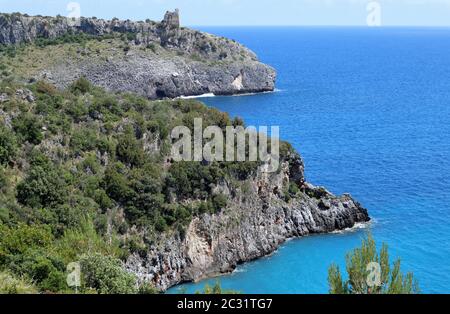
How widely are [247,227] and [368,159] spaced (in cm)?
3041

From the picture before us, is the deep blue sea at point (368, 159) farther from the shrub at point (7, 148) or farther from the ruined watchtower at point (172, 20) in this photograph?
the ruined watchtower at point (172, 20)

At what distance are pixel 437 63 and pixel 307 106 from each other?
4158 inches

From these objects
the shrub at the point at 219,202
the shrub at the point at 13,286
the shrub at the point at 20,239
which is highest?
the shrub at the point at 13,286

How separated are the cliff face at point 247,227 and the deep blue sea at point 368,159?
115 centimetres

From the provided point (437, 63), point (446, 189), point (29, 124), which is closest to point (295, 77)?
point (437, 63)

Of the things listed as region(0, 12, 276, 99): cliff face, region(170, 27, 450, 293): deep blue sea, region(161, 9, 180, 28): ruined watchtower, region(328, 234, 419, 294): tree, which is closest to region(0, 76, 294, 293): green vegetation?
region(170, 27, 450, 293): deep blue sea

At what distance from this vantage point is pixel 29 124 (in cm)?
4006

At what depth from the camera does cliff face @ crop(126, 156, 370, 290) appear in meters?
39.0

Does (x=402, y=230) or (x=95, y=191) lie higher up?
(x=95, y=191)

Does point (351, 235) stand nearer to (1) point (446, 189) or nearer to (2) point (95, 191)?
(1) point (446, 189)

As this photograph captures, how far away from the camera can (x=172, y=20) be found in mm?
128250

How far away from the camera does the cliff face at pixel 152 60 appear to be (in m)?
114

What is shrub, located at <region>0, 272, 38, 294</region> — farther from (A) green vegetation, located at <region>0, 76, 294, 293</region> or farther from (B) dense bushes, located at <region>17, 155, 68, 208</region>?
(B) dense bushes, located at <region>17, 155, 68, 208</region>

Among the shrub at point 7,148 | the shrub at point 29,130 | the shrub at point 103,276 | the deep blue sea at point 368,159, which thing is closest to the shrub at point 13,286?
the shrub at point 103,276
